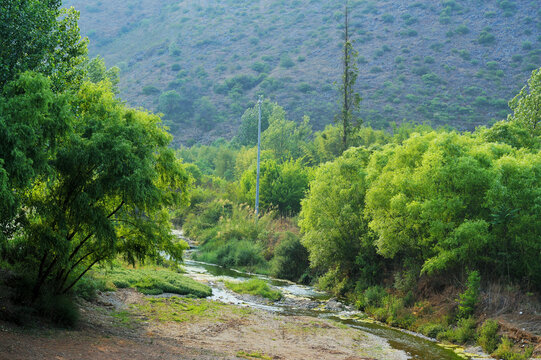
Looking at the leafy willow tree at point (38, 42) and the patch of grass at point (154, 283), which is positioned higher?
the leafy willow tree at point (38, 42)

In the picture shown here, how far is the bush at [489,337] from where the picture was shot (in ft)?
59.2

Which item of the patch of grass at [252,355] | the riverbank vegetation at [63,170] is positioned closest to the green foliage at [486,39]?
the riverbank vegetation at [63,170]

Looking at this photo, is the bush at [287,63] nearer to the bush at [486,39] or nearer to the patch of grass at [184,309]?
the bush at [486,39]

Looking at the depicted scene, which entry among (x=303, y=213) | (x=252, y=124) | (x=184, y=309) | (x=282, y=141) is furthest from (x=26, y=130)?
(x=252, y=124)

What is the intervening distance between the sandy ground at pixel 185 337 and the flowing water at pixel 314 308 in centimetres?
103

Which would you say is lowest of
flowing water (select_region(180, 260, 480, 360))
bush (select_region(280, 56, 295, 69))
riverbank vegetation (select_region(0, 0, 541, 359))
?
flowing water (select_region(180, 260, 480, 360))

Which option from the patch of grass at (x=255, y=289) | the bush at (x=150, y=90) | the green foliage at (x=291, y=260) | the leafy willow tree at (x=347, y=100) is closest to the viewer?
the patch of grass at (x=255, y=289)

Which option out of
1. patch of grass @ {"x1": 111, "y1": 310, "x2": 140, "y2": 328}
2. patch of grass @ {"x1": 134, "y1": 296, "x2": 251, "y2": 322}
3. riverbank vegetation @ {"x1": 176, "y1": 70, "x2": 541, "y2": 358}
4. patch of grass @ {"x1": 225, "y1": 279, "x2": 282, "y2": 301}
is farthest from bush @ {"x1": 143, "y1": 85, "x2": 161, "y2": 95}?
patch of grass @ {"x1": 111, "y1": 310, "x2": 140, "y2": 328}

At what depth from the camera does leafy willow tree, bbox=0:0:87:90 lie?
13.5 meters

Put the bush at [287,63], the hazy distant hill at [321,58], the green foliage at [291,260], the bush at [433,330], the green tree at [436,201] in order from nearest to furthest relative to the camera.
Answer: the bush at [433,330] < the green tree at [436,201] < the green foliage at [291,260] < the hazy distant hill at [321,58] < the bush at [287,63]

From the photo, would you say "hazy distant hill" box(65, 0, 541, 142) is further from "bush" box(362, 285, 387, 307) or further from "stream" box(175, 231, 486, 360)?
"bush" box(362, 285, 387, 307)

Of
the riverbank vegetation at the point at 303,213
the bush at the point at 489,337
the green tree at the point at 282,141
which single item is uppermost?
the green tree at the point at 282,141

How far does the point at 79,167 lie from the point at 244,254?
25.2 m

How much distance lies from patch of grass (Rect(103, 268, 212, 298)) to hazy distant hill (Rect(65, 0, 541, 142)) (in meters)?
55.2
